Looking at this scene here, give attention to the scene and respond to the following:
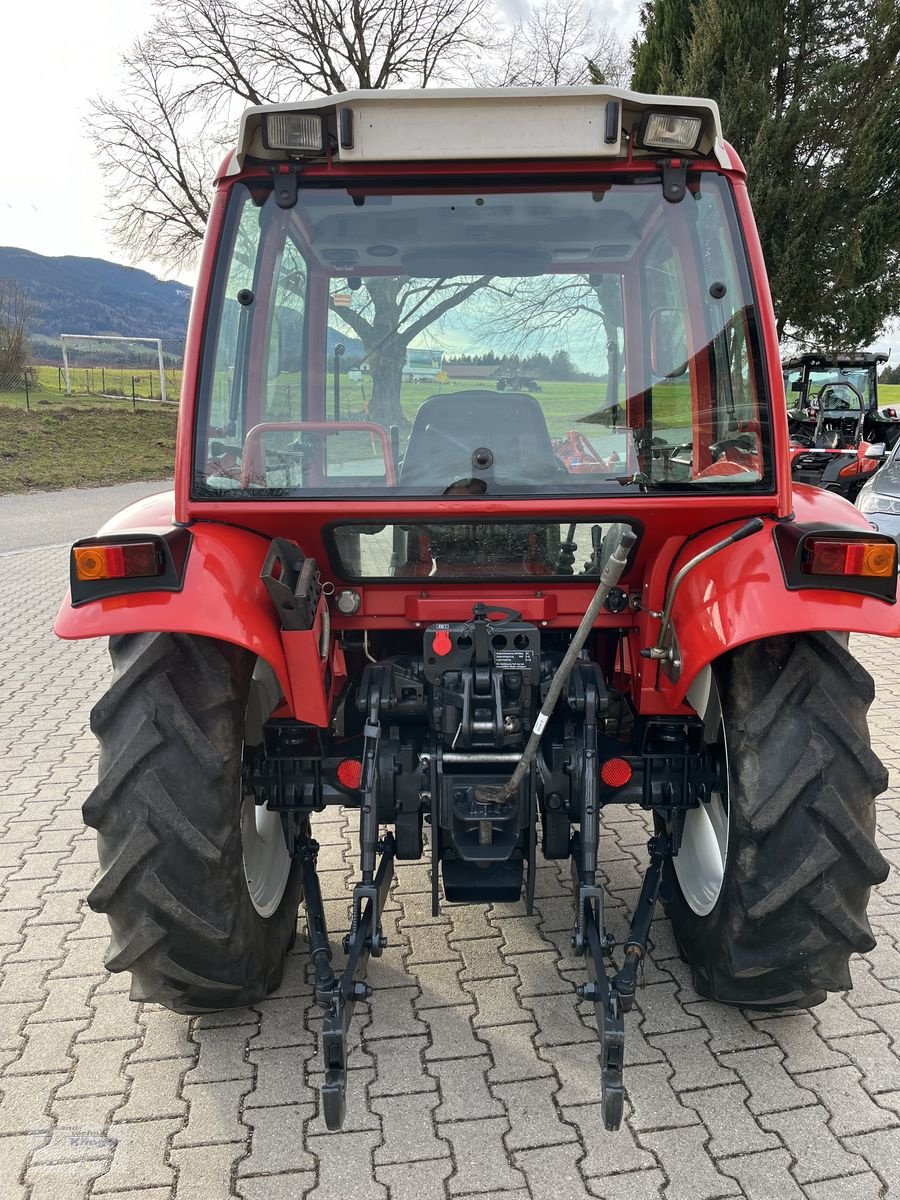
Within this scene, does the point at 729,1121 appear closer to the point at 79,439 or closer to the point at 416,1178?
the point at 416,1178

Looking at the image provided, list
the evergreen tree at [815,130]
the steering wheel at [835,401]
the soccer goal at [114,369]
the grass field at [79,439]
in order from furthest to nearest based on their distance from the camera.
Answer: the soccer goal at [114,369] → the grass field at [79,439] → the evergreen tree at [815,130] → the steering wheel at [835,401]

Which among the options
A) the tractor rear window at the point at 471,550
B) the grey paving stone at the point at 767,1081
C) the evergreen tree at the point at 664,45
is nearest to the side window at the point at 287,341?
the tractor rear window at the point at 471,550

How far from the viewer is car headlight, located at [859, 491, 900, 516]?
838 centimetres

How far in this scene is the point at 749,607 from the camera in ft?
6.94

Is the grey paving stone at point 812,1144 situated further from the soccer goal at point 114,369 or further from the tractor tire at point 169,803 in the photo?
the soccer goal at point 114,369

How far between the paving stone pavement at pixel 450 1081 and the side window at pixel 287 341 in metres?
1.77

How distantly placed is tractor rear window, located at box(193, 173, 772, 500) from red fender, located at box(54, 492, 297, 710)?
0.49 feet

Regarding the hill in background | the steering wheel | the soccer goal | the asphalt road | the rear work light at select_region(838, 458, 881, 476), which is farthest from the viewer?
the hill in background

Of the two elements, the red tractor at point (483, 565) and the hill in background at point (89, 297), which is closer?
the red tractor at point (483, 565)

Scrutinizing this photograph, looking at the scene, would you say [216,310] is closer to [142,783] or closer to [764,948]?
[142,783]

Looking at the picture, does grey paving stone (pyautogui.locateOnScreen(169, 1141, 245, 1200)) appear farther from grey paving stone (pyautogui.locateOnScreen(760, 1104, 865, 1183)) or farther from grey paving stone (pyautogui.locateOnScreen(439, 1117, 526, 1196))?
grey paving stone (pyautogui.locateOnScreen(760, 1104, 865, 1183))

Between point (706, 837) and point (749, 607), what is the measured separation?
1.07 m

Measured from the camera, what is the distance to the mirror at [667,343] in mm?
2553

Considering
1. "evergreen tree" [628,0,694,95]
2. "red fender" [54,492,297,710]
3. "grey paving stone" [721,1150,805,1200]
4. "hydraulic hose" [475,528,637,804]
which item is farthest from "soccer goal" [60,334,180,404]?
"grey paving stone" [721,1150,805,1200]
